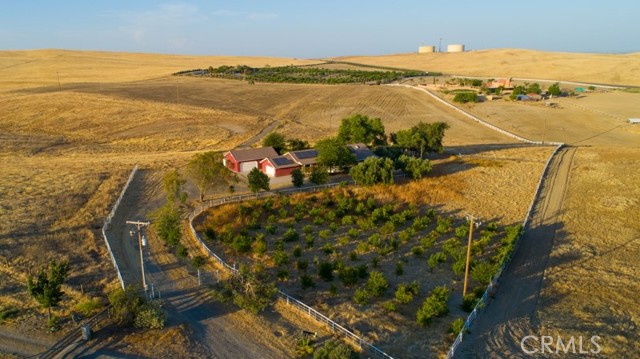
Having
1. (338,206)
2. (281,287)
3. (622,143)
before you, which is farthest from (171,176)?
(622,143)

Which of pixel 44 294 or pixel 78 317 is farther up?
pixel 44 294

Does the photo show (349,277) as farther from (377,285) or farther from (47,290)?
(47,290)

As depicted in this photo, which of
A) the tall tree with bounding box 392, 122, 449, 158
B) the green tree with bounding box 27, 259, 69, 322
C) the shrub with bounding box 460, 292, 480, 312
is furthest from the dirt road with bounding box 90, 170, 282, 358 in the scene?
the tall tree with bounding box 392, 122, 449, 158

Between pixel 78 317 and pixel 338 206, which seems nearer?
pixel 78 317

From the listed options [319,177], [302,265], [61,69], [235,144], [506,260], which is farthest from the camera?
[61,69]

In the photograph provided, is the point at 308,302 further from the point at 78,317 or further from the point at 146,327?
the point at 78,317

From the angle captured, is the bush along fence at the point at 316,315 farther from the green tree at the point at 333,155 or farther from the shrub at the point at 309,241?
the green tree at the point at 333,155

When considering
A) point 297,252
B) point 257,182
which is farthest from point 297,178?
point 297,252
